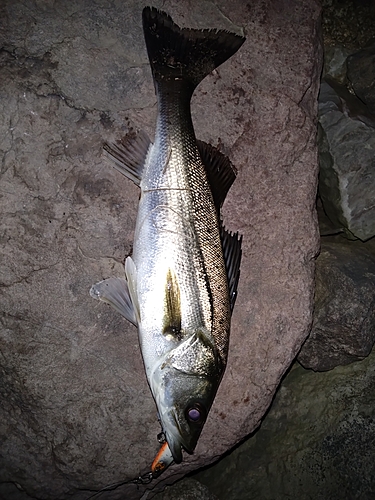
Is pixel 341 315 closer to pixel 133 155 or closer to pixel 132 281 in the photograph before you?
pixel 132 281

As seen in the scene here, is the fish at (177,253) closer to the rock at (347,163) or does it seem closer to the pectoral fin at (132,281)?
the pectoral fin at (132,281)

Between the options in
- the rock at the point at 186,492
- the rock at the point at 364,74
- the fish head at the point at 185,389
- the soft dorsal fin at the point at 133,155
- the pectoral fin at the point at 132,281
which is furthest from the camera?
the rock at the point at 364,74

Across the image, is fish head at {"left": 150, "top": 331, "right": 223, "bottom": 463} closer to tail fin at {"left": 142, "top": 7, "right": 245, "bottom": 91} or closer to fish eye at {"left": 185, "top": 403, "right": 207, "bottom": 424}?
fish eye at {"left": 185, "top": 403, "right": 207, "bottom": 424}

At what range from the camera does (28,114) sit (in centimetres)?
341

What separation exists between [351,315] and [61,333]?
251cm

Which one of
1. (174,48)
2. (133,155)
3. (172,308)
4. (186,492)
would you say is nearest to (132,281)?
(172,308)

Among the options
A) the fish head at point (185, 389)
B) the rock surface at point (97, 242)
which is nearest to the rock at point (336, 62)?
the rock surface at point (97, 242)

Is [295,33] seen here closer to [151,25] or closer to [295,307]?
[151,25]

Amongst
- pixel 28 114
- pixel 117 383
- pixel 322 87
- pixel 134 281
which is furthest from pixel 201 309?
pixel 322 87

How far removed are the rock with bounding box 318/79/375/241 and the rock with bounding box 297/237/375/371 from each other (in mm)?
439

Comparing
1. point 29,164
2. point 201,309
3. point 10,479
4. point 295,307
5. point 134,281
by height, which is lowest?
point 10,479

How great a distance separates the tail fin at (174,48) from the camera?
338 centimetres

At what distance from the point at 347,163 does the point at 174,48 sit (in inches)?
81.0

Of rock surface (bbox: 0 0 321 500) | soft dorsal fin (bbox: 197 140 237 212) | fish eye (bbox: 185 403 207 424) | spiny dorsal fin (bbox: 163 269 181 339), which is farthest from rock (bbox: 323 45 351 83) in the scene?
fish eye (bbox: 185 403 207 424)
